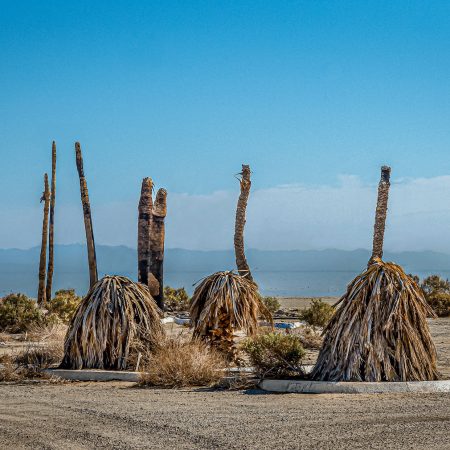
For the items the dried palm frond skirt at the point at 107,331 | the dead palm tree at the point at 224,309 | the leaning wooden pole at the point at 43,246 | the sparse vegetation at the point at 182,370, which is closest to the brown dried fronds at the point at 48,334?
the dried palm frond skirt at the point at 107,331

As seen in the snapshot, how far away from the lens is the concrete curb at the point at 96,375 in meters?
14.2

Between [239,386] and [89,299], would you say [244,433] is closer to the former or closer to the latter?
[239,386]

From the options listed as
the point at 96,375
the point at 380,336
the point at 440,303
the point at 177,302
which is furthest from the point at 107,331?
the point at 177,302

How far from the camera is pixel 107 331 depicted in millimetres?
14766

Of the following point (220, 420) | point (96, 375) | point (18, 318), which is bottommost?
point (18, 318)

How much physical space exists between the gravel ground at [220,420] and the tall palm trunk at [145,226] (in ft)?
36.9

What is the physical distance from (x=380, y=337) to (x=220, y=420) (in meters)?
3.15

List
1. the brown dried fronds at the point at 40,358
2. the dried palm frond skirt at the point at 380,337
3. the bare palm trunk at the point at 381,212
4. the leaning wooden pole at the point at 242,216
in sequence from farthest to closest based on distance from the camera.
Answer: the leaning wooden pole at the point at 242,216 < the bare palm trunk at the point at 381,212 < the brown dried fronds at the point at 40,358 < the dried palm frond skirt at the point at 380,337

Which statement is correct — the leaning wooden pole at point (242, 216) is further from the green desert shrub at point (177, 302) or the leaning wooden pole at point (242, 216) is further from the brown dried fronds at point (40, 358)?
the brown dried fronds at point (40, 358)

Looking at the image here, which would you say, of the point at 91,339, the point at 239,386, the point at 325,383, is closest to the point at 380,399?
the point at 325,383

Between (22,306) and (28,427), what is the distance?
17263 millimetres

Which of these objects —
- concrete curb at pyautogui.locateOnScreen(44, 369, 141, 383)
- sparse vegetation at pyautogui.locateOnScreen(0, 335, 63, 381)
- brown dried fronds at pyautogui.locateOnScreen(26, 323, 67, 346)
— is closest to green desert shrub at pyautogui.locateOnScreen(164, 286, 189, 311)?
brown dried fronds at pyautogui.locateOnScreen(26, 323, 67, 346)

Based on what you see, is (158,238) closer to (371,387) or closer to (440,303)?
(371,387)

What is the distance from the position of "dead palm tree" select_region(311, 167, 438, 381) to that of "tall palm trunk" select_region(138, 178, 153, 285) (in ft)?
38.0
